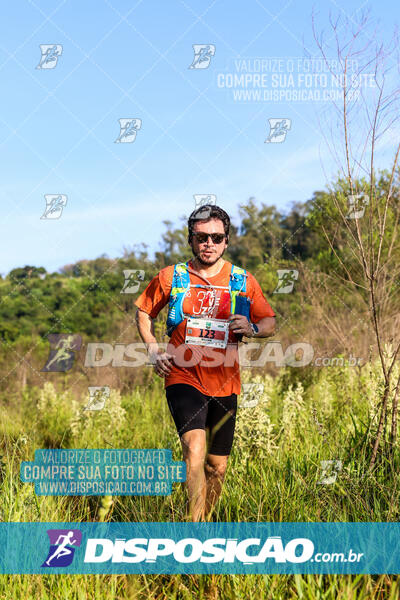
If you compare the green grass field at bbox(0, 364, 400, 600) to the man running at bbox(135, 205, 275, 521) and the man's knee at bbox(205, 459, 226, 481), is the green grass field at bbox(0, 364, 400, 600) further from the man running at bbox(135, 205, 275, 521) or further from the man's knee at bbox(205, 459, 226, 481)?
the man running at bbox(135, 205, 275, 521)

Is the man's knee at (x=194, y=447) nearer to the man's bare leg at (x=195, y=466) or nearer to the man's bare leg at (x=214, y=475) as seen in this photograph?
the man's bare leg at (x=195, y=466)

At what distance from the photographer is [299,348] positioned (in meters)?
9.26

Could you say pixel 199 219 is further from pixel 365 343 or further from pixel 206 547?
pixel 365 343

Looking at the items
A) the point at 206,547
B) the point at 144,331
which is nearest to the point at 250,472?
the point at 206,547

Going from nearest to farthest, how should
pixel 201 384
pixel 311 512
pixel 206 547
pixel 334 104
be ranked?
pixel 206 547 < pixel 311 512 < pixel 201 384 < pixel 334 104

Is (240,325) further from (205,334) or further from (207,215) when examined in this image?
(207,215)

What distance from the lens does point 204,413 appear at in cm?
356

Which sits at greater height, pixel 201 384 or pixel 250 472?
pixel 201 384

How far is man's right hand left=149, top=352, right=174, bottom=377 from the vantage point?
3473 mm

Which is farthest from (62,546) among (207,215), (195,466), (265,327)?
(207,215)

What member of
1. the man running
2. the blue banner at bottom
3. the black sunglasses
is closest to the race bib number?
the man running

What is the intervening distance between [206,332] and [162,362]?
14.6 inches

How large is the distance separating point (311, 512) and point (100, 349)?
318 inches

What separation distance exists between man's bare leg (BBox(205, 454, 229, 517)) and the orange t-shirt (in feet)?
1.59
